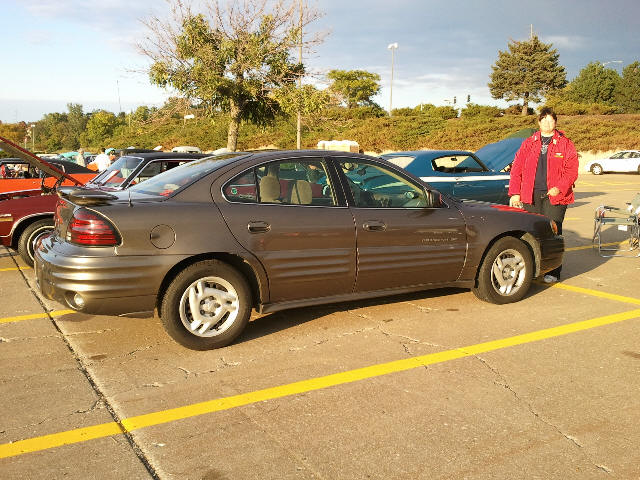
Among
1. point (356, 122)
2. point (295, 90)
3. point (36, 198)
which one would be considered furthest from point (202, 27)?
point (356, 122)

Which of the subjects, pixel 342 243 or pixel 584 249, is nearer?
pixel 342 243

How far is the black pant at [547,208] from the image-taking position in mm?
6445

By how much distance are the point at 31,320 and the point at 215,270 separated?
6.61 feet

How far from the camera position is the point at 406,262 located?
16.0ft

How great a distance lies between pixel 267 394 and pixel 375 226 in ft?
5.95

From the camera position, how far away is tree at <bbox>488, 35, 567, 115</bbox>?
60094 mm

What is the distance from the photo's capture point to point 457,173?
1048cm

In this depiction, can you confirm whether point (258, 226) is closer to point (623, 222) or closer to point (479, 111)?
point (623, 222)

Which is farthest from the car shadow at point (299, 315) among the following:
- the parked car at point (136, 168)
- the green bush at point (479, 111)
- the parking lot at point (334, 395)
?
the green bush at point (479, 111)

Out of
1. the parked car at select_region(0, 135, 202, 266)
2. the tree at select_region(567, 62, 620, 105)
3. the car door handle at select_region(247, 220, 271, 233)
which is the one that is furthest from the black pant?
the tree at select_region(567, 62, 620, 105)

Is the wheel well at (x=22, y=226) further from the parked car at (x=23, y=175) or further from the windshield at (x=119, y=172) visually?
the parked car at (x=23, y=175)

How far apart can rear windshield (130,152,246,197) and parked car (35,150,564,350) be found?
0.06 ft

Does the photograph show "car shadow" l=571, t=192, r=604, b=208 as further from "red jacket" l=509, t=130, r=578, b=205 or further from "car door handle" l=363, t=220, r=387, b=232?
"car door handle" l=363, t=220, r=387, b=232

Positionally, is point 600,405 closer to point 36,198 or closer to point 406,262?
point 406,262
